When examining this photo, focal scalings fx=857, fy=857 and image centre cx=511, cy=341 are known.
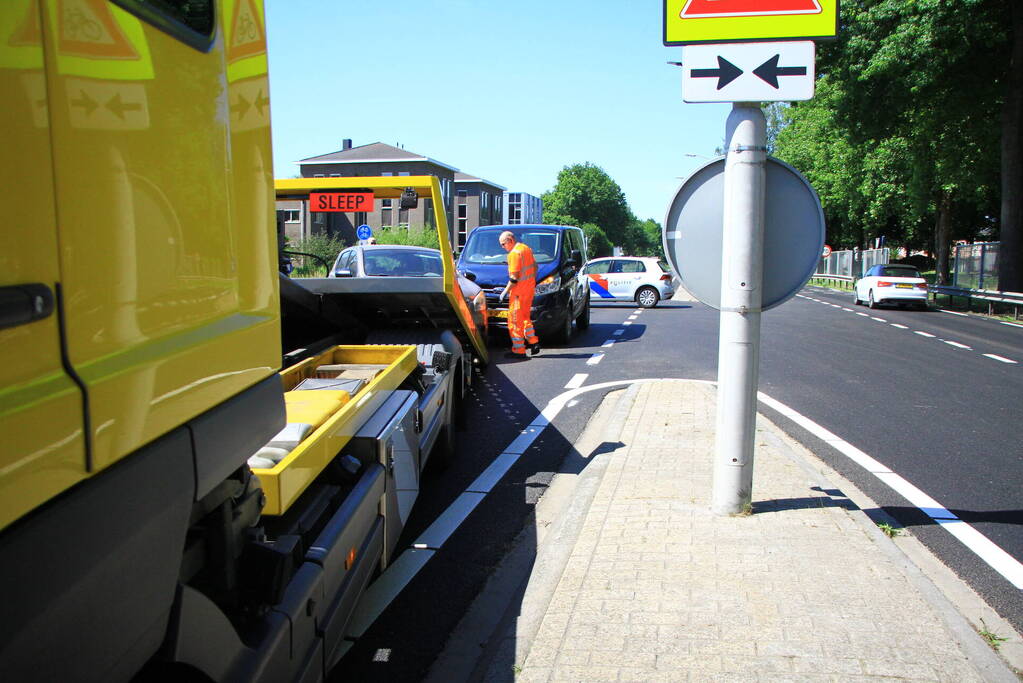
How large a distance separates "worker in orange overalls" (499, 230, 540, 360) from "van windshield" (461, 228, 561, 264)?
1772 millimetres

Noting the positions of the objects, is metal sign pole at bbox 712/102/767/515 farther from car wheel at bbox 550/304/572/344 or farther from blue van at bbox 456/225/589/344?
car wheel at bbox 550/304/572/344

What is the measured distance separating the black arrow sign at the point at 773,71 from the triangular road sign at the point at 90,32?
3.60 m

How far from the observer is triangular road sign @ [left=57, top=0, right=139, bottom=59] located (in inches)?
54.6

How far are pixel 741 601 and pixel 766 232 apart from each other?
202cm

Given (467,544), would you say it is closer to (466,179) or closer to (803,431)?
(803,431)

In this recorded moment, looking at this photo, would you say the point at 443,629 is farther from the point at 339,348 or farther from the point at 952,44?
the point at 952,44

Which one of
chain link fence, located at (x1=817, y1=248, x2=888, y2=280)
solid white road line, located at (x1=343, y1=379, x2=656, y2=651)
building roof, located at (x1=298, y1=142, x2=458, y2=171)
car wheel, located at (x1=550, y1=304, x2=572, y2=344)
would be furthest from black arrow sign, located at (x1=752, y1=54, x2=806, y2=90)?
building roof, located at (x1=298, y1=142, x2=458, y2=171)

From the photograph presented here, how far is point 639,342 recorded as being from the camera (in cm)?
1528

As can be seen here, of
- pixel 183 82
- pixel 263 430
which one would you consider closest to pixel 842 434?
pixel 263 430

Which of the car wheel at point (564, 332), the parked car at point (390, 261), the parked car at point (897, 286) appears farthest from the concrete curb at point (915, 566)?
the parked car at point (897, 286)

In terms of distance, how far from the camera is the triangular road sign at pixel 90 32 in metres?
1.39

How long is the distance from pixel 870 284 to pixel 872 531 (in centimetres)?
2515

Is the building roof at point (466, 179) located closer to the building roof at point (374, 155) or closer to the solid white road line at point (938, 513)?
the building roof at point (374, 155)

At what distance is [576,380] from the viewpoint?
1074 cm
